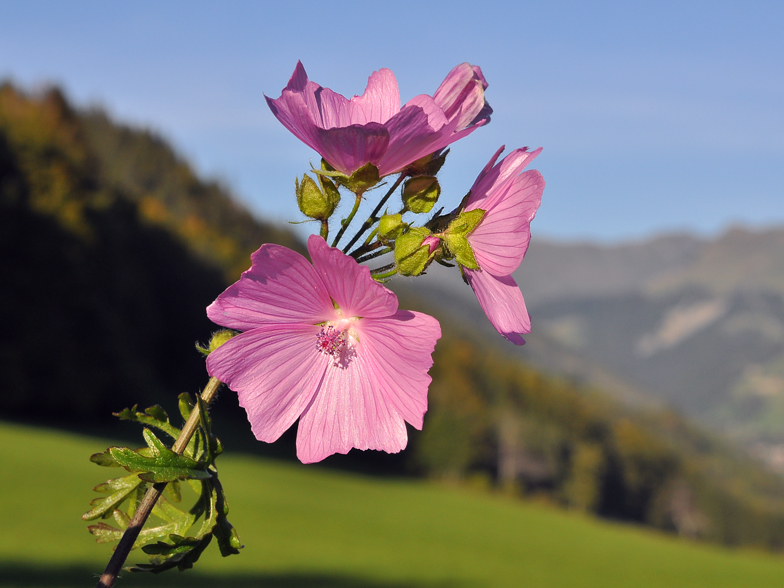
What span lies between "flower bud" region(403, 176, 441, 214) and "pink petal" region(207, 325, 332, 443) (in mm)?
255

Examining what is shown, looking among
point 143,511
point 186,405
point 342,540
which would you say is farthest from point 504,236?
point 342,540

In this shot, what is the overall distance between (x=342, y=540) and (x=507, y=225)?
24931mm

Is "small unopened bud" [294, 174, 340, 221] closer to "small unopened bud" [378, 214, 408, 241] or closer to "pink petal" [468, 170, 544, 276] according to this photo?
"small unopened bud" [378, 214, 408, 241]

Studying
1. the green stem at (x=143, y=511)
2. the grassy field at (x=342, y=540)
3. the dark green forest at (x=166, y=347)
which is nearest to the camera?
the green stem at (x=143, y=511)

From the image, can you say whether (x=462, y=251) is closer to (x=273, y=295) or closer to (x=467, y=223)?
(x=467, y=223)

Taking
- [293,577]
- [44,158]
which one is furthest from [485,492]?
[293,577]

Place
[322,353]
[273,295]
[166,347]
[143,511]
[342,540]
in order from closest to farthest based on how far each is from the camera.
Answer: [143,511], [273,295], [322,353], [342,540], [166,347]

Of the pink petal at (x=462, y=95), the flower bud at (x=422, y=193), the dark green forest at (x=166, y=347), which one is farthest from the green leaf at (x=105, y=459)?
the dark green forest at (x=166, y=347)

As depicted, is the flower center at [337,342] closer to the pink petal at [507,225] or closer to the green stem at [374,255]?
the green stem at [374,255]

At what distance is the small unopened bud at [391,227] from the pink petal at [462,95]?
20 centimetres

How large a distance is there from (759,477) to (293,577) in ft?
471

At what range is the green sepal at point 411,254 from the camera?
1.09 metres

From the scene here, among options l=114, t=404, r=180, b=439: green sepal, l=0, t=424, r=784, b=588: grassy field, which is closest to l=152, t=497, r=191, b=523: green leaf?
l=114, t=404, r=180, b=439: green sepal

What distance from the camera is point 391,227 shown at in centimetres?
111
